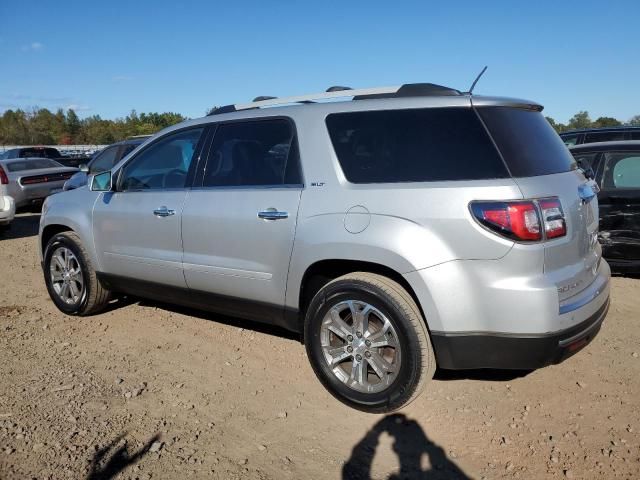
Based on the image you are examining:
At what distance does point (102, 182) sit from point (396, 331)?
10.1 feet

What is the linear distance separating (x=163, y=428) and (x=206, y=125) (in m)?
2.31

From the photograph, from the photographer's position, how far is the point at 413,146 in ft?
10.6

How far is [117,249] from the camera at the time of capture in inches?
185

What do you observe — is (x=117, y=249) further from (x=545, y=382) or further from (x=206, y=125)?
(x=545, y=382)

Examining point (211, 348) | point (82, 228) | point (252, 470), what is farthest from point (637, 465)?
point (82, 228)

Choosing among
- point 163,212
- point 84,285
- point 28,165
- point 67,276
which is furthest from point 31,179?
point 163,212

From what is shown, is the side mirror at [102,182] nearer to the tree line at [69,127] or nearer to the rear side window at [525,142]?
the rear side window at [525,142]

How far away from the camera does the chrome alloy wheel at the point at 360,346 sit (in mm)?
3251

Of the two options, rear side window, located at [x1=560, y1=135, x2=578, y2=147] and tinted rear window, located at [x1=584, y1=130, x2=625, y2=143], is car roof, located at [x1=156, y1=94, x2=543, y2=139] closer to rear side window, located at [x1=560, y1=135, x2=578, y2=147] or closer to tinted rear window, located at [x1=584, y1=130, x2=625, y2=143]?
tinted rear window, located at [x1=584, y1=130, x2=625, y2=143]

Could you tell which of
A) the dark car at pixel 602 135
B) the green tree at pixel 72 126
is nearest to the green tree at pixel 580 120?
the dark car at pixel 602 135

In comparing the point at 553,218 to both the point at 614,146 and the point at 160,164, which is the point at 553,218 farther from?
the point at 614,146

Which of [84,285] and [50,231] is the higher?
[50,231]

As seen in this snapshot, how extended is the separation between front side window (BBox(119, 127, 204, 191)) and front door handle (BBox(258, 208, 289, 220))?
1124 millimetres

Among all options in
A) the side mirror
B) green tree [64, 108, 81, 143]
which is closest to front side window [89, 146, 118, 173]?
the side mirror
